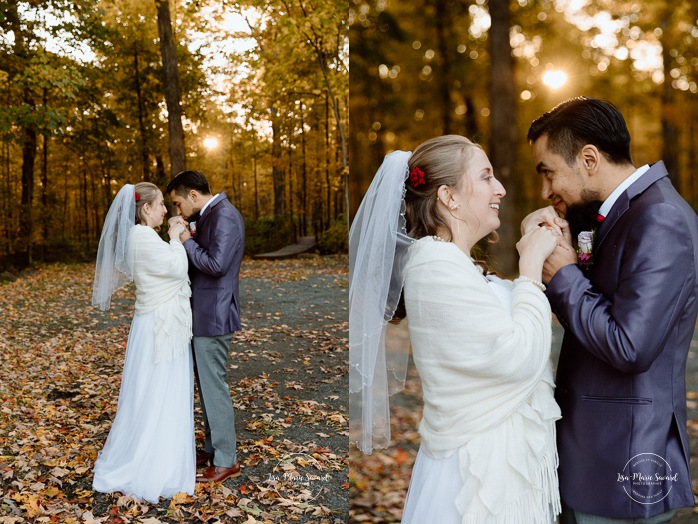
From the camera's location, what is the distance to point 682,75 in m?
3.71

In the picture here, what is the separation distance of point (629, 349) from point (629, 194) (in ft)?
1.29

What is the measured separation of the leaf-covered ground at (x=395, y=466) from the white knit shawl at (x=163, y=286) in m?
1.46

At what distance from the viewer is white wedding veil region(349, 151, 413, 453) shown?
1.68 m

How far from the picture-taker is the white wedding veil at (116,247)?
357 centimetres

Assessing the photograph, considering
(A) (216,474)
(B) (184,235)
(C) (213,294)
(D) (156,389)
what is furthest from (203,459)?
(B) (184,235)

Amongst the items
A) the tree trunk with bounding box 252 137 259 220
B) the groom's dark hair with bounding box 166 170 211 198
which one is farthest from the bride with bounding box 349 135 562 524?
the tree trunk with bounding box 252 137 259 220

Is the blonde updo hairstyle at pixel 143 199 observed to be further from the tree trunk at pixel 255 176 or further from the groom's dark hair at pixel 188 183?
the tree trunk at pixel 255 176

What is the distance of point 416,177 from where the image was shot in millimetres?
1626

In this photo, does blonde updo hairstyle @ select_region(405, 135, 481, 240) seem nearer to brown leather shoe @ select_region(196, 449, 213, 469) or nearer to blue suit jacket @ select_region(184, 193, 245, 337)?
blue suit jacket @ select_region(184, 193, 245, 337)

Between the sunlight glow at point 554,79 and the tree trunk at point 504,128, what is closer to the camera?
the tree trunk at point 504,128

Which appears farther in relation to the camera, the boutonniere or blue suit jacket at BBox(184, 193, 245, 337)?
blue suit jacket at BBox(184, 193, 245, 337)

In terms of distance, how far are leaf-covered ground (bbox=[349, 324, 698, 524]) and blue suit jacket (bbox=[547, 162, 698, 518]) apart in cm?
229

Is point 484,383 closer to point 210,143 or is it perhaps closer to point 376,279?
point 376,279

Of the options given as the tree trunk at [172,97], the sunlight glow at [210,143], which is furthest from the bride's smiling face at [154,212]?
the sunlight glow at [210,143]
